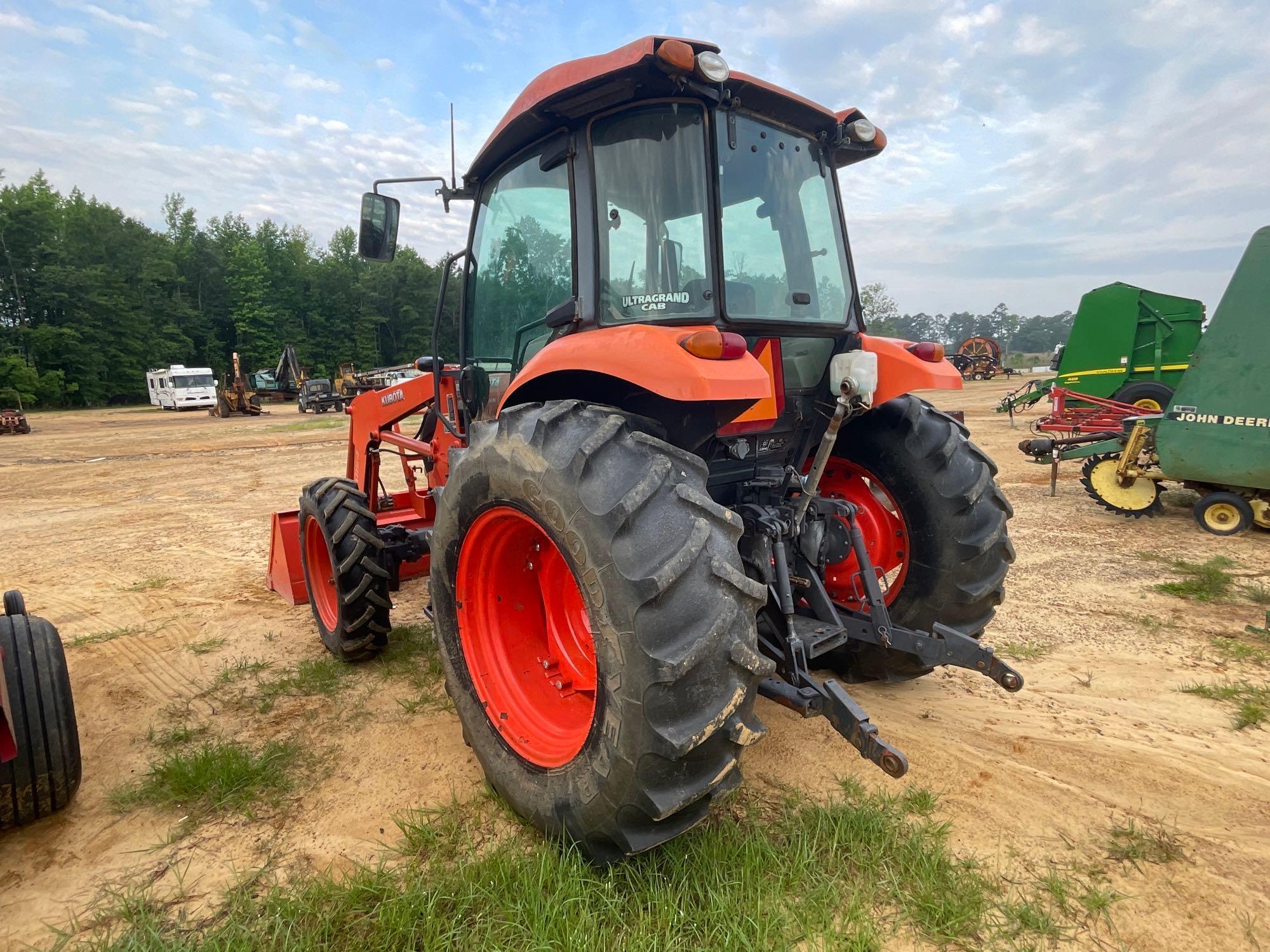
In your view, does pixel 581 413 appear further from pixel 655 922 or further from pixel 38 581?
pixel 38 581

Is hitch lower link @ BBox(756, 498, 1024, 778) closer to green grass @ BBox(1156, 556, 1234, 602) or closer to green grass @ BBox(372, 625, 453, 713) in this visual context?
green grass @ BBox(372, 625, 453, 713)

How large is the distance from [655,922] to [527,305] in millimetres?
2211

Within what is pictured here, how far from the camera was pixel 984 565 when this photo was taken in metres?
2.77

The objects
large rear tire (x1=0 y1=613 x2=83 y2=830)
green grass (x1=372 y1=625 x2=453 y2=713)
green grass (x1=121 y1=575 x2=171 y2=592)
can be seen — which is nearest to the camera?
large rear tire (x1=0 y1=613 x2=83 y2=830)

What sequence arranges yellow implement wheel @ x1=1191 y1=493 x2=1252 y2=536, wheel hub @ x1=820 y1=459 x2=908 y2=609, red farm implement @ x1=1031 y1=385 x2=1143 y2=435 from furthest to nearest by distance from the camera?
red farm implement @ x1=1031 y1=385 x2=1143 y2=435
yellow implement wheel @ x1=1191 y1=493 x2=1252 y2=536
wheel hub @ x1=820 y1=459 x2=908 y2=609

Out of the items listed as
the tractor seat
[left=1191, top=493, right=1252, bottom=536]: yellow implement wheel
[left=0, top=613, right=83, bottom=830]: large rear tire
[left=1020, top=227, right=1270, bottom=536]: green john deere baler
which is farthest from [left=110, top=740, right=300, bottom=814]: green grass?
[left=1191, top=493, right=1252, bottom=536]: yellow implement wheel

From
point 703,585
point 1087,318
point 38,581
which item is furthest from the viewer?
point 1087,318

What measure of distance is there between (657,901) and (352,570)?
7.30 ft

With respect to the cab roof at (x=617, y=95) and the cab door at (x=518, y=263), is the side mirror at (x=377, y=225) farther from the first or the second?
the cab roof at (x=617, y=95)

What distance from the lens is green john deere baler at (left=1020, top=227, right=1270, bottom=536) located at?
17.5 feet

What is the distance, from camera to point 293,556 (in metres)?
4.20

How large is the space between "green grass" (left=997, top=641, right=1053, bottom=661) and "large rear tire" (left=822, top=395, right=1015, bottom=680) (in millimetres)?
877

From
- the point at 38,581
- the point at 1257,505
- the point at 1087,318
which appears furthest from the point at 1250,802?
the point at 1087,318

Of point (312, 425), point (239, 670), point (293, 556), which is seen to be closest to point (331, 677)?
point (239, 670)
